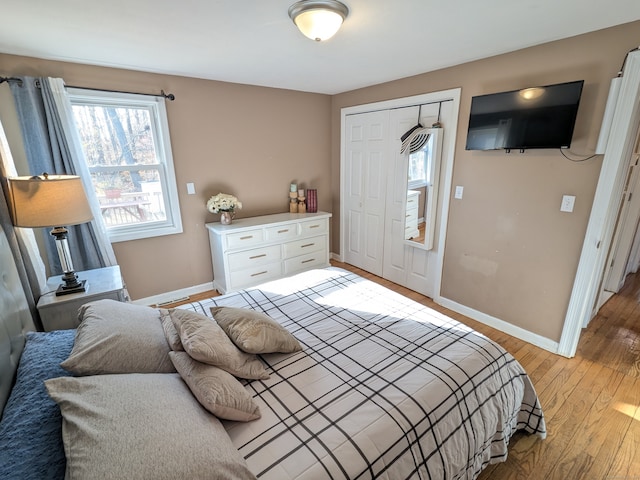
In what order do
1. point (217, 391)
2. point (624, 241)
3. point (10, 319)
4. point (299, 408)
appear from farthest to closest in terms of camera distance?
Result: 1. point (624, 241)
2. point (10, 319)
3. point (299, 408)
4. point (217, 391)

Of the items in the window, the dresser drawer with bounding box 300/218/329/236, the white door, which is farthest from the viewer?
the dresser drawer with bounding box 300/218/329/236

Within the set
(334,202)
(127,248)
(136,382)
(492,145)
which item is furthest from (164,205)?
(492,145)

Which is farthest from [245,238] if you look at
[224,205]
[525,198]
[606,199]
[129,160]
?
[606,199]

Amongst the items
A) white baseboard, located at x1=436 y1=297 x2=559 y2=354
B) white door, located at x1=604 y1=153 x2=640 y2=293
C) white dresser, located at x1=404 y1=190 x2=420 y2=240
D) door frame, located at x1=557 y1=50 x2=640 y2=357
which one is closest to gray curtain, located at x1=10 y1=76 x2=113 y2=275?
white dresser, located at x1=404 y1=190 x2=420 y2=240

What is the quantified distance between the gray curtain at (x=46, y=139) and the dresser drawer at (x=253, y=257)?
1.24 meters

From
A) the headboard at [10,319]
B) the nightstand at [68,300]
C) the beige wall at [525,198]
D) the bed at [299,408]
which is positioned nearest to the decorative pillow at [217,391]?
the bed at [299,408]

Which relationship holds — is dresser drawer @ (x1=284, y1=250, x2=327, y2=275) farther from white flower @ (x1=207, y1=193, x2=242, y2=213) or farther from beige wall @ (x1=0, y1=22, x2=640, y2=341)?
white flower @ (x1=207, y1=193, x2=242, y2=213)

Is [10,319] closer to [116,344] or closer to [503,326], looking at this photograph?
[116,344]

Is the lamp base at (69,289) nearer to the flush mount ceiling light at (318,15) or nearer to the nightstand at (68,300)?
the nightstand at (68,300)

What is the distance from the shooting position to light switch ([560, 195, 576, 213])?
2107mm

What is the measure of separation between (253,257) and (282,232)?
0.44m

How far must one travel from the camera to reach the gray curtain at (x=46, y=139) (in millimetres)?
2219

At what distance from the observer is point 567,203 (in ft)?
6.99

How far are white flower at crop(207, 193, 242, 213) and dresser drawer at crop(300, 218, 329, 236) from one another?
837 millimetres
